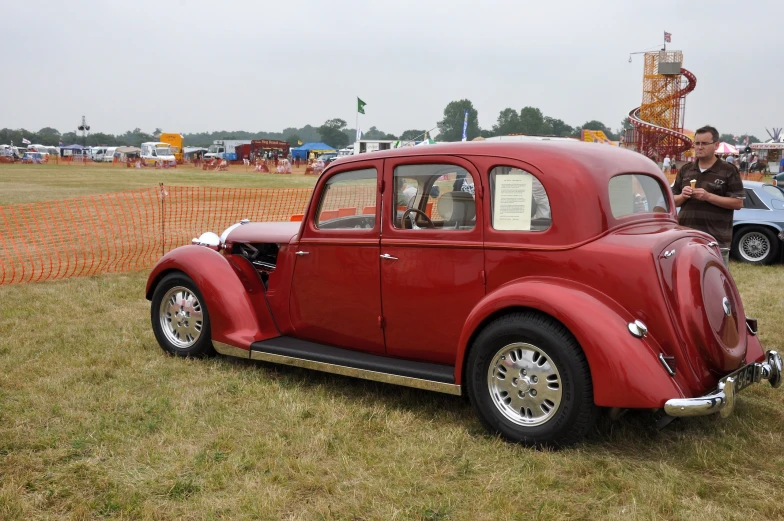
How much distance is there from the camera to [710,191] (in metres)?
5.96

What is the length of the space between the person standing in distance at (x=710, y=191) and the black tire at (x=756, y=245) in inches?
214

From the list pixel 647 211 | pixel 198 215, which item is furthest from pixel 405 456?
pixel 198 215

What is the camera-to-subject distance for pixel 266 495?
326cm

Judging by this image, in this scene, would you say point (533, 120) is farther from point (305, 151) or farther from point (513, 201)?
point (513, 201)

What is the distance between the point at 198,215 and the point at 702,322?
14.9 m

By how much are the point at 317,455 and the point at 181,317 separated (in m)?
2.28

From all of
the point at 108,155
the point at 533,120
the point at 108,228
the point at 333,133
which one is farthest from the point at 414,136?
the point at 333,133

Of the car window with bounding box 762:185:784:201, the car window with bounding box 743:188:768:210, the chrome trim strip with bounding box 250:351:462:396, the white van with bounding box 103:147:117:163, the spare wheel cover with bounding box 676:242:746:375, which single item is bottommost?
the chrome trim strip with bounding box 250:351:462:396

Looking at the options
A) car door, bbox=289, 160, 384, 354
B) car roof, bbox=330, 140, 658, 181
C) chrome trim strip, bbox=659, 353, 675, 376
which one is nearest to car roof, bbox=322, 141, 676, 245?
car roof, bbox=330, 140, 658, 181

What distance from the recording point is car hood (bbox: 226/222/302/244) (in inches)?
203

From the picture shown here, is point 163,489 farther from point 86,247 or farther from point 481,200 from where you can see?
point 86,247

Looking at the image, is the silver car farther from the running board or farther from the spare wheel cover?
the running board

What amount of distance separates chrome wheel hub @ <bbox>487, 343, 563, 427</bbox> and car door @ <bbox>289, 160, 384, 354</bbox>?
94cm

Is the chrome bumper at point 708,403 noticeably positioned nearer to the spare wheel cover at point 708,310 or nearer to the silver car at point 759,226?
the spare wheel cover at point 708,310
